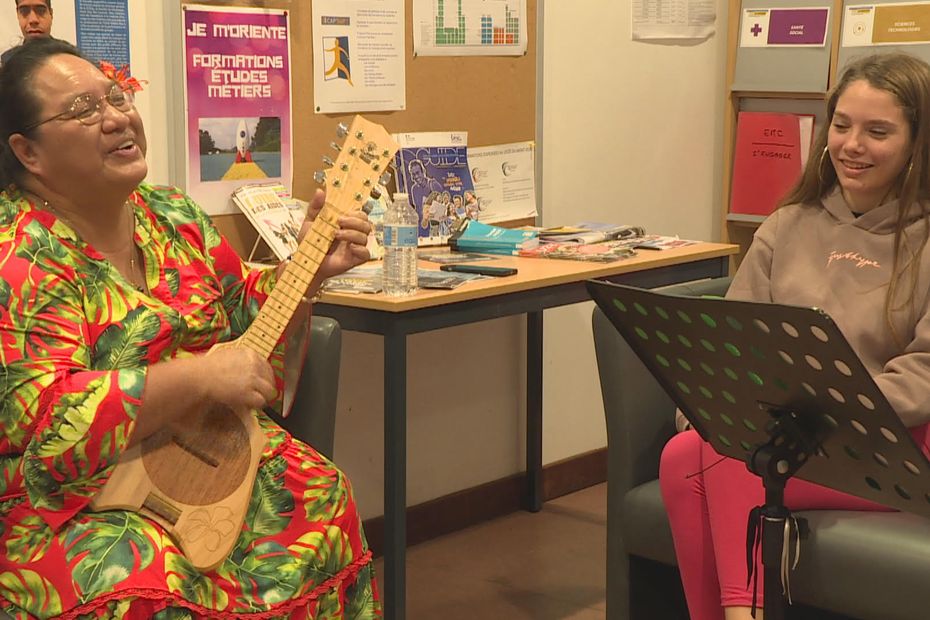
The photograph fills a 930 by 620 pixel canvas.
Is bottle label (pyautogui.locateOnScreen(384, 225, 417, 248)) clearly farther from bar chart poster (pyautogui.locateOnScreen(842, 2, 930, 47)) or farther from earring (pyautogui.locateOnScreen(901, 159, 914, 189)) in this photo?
bar chart poster (pyautogui.locateOnScreen(842, 2, 930, 47))

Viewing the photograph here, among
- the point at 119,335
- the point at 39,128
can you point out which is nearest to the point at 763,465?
the point at 119,335

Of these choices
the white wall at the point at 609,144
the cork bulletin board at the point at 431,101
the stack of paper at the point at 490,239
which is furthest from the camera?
the white wall at the point at 609,144

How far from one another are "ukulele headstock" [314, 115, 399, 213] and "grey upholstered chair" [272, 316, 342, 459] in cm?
25

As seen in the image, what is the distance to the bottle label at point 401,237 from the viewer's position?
2.68 meters

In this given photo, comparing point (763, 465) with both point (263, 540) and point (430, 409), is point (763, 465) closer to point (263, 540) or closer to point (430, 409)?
point (263, 540)

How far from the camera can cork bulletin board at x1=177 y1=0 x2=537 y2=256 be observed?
2.97 meters

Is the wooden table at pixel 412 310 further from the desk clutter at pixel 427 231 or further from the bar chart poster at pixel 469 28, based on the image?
the bar chart poster at pixel 469 28

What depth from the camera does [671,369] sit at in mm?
1964

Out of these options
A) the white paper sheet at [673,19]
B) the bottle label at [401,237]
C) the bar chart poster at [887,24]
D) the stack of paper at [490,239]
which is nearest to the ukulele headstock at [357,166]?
the bottle label at [401,237]

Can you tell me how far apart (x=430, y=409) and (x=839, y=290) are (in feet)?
4.58

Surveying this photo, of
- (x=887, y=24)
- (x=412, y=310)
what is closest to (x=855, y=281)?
(x=412, y=310)

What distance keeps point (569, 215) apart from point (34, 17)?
70.1 inches

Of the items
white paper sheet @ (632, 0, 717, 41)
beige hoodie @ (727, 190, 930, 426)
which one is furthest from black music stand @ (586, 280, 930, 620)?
white paper sheet @ (632, 0, 717, 41)

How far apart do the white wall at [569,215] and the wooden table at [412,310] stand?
56 centimetres
